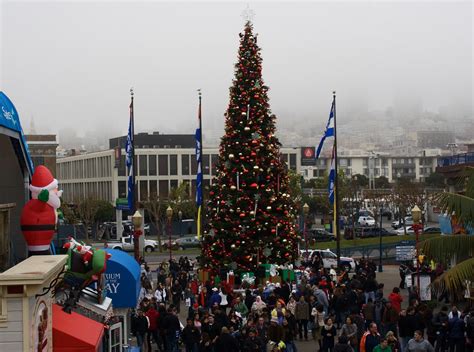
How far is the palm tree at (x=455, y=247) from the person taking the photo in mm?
19391

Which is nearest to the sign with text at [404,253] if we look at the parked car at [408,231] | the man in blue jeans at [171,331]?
the man in blue jeans at [171,331]

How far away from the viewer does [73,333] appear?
15430mm

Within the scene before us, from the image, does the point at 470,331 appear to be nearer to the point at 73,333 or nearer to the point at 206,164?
the point at 73,333

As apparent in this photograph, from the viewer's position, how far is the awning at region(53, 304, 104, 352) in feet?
49.9

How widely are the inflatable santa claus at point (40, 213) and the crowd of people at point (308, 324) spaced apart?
548cm

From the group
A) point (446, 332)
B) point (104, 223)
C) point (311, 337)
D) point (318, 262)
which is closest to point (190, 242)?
point (104, 223)

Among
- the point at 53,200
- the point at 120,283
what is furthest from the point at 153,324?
the point at 53,200

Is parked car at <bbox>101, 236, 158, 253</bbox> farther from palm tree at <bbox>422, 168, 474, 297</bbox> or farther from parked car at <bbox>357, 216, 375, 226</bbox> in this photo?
palm tree at <bbox>422, 168, 474, 297</bbox>

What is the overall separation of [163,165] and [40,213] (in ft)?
280

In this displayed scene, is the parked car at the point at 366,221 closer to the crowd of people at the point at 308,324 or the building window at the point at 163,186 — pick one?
the building window at the point at 163,186

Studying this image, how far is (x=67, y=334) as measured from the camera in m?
15.3

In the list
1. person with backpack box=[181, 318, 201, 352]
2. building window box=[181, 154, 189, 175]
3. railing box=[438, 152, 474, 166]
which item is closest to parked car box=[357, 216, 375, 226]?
building window box=[181, 154, 189, 175]

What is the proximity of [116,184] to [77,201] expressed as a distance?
38.3 ft

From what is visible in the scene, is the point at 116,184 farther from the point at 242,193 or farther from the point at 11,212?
the point at 11,212
